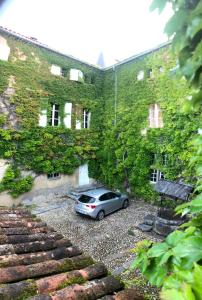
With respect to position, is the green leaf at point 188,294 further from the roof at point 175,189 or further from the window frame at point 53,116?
the window frame at point 53,116

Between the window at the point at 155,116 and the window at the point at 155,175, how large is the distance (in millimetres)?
2934

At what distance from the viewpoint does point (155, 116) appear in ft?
54.4

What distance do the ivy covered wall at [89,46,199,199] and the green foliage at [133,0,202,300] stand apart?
12841mm

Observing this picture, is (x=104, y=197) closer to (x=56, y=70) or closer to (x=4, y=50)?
(x=56, y=70)

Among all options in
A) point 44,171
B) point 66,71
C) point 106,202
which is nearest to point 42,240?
point 106,202

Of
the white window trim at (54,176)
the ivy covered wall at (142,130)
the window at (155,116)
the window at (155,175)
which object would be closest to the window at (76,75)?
the ivy covered wall at (142,130)

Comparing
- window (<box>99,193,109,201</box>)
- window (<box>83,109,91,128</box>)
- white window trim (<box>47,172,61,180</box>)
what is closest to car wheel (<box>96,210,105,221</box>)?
window (<box>99,193,109,201</box>)

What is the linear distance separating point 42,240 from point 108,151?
1460cm

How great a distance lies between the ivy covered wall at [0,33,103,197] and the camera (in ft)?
51.4

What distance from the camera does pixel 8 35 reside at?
15.5m

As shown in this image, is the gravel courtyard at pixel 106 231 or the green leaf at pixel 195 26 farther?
the gravel courtyard at pixel 106 231

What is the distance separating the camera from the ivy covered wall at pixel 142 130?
1495 centimetres

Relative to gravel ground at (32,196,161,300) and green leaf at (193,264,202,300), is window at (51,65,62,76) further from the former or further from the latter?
green leaf at (193,264,202,300)

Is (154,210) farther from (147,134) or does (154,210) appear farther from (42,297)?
(42,297)
